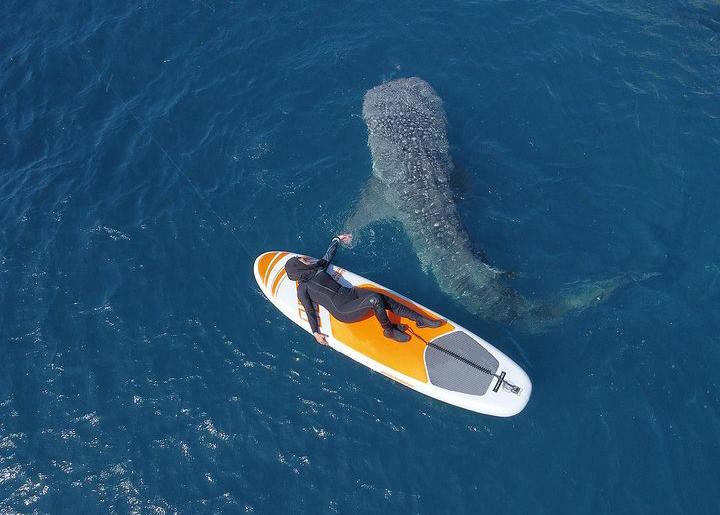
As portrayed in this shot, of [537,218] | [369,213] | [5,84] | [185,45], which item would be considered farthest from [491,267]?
[5,84]

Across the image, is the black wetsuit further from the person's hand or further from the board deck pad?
the board deck pad

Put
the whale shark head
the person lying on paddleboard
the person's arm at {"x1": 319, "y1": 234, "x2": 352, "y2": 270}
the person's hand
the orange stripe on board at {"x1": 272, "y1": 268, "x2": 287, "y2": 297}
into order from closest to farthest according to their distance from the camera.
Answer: the person lying on paddleboard, the person's hand, the person's arm at {"x1": 319, "y1": 234, "x2": 352, "y2": 270}, the orange stripe on board at {"x1": 272, "y1": 268, "x2": 287, "y2": 297}, the whale shark head

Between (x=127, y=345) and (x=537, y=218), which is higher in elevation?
(x=537, y=218)

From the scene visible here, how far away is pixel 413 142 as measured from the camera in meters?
21.5

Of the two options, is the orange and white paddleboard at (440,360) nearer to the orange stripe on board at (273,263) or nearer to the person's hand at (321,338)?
the person's hand at (321,338)

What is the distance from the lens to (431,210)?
19.6 m

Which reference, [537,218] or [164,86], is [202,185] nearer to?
[164,86]

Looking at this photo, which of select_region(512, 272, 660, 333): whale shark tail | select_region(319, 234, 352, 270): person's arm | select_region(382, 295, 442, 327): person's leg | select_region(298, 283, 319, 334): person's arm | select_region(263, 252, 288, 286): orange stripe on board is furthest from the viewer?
select_region(263, 252, 288, 286): orange stripe on board

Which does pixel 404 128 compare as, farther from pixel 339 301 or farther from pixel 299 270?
pixel 339 301

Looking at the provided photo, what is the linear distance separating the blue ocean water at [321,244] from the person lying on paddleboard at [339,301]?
1356mm

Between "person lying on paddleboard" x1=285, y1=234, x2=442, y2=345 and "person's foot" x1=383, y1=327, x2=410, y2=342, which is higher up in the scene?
"person lying on paddleboard" x1=285, y1=234, x2=442, y2=345

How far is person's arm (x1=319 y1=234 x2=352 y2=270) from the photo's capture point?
17.6 meters

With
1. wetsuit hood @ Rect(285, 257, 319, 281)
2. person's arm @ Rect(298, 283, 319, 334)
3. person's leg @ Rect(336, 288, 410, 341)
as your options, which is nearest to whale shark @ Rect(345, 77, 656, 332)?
person's leg @ Rect(336, 288, 410, 341)

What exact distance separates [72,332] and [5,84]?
46.9ft
